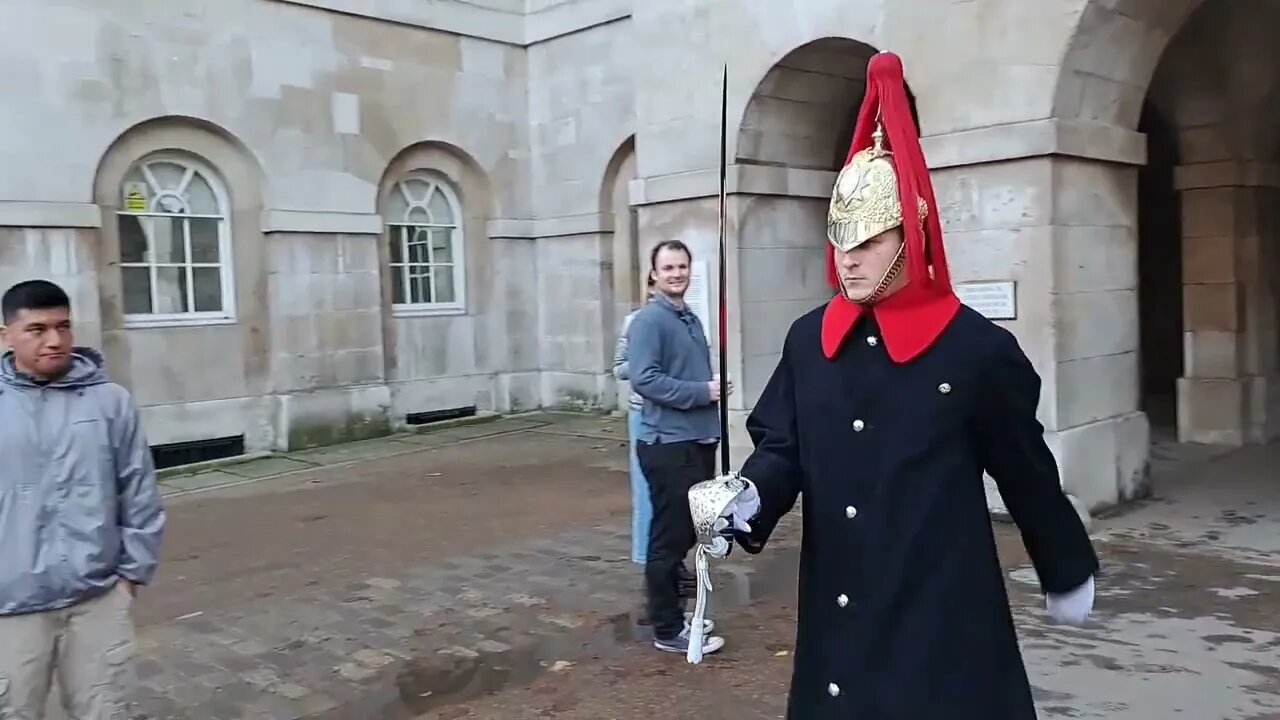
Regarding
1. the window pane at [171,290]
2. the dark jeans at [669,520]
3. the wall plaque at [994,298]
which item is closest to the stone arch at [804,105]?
the wall plaque at [994,298]

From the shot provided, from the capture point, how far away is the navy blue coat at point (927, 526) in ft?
7.90

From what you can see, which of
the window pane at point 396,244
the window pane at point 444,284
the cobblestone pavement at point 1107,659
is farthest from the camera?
the window pane at point 444,284

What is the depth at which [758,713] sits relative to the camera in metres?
4.64

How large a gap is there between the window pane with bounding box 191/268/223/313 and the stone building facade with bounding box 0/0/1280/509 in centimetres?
2

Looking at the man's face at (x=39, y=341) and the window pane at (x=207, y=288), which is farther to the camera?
the window pane at (x=207, y=288)

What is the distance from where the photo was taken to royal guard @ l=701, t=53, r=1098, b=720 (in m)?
2.42

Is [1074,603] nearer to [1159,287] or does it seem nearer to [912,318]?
[912,318]

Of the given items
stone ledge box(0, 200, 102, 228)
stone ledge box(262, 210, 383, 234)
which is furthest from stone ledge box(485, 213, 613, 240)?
stone ledge box(0, 200, 102, 228)

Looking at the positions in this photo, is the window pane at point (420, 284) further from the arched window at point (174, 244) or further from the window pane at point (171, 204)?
the window pane at point (171, 204)

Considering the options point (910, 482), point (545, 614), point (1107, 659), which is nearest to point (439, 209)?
point (545, 614)

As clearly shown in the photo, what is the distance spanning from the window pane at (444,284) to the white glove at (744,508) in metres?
12.2

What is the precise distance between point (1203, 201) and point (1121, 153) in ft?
9.72

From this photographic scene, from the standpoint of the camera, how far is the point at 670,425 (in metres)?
5.35

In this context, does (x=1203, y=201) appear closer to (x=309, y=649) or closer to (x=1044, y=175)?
(x=1044, y=175)
